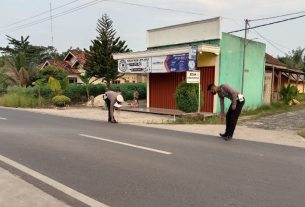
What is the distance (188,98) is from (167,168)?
1120 cm

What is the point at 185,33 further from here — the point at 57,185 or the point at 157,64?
the point at 57,185

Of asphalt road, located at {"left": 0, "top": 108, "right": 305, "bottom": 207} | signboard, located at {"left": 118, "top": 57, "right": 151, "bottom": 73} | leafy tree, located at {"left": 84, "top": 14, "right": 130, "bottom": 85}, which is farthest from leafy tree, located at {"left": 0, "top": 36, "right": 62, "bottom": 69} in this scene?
asphalt road, located at {"left": 0, "top": 108, "right": 305, "bottom": 207}

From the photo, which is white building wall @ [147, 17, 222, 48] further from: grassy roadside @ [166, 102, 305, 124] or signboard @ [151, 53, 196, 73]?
grassy roadside @ [166, 102, 305, 124]

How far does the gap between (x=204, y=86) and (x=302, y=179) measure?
14.4 metres

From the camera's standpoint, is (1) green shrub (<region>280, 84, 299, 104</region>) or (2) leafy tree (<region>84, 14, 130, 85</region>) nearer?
(1) green shrub (<region>280, 84, 299, 104</region>)

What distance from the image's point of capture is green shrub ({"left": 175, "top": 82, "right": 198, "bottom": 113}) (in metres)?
18.0

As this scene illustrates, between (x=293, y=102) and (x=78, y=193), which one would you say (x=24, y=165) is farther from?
(x=293, y=102)

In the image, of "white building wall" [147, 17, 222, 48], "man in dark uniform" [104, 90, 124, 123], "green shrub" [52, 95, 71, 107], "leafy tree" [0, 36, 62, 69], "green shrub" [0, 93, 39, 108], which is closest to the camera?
"man in dark uniform" [104, 90, 124, 123]

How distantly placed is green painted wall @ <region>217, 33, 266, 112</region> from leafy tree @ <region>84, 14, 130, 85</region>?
49.9 ft

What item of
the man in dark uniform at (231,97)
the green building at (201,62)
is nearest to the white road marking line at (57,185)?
the man in dark uniform at (231,97)

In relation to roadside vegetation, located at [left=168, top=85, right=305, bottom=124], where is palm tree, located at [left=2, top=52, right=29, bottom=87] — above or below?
above

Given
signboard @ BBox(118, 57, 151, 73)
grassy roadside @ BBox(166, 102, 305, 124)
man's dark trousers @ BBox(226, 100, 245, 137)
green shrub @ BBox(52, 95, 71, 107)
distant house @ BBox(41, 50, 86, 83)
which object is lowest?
grassy roadside @ BBox(166, 102, 305, 124)

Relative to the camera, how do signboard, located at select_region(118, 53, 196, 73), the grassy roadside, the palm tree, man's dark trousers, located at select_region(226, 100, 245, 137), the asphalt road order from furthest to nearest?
the palm tree → signboard, located at select_region(118, 53, 196, 73) → the grassy roadside → man's dark trousers, located at select_region(226, 100, 245, 137) → the asphalt road

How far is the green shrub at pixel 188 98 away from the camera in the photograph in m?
18.0
